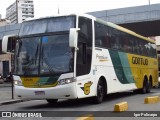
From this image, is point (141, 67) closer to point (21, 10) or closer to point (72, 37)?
point (72, 37)

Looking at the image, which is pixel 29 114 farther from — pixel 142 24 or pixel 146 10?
pixel 142 24

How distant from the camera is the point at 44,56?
551 inches

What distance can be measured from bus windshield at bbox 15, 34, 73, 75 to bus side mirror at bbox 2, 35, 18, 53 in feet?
1.63

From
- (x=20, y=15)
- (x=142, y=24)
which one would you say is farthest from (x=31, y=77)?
(x=20, y=15)

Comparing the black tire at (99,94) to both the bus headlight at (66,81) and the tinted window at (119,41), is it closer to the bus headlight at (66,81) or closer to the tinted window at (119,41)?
the tinted window at (119,41)

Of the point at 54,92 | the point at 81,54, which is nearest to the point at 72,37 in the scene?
the point at 81,54

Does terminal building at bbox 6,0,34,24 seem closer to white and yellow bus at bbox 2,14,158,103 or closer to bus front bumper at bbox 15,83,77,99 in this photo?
white and yellow bus at bbox 2,14,158,103

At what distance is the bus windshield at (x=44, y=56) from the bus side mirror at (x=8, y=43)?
1.63 feet

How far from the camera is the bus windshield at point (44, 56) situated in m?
13.7

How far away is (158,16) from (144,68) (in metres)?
10.1

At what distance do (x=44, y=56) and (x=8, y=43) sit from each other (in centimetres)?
183

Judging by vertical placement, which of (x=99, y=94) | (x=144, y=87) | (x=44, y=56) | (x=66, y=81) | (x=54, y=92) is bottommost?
(x=144, y=87)

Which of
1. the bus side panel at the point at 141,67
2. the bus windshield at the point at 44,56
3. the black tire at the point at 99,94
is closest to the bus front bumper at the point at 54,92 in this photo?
the bus windshield at the point at 44,56

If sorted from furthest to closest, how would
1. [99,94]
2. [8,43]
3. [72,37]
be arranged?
[99,94]
[8,43]
[72,37]
